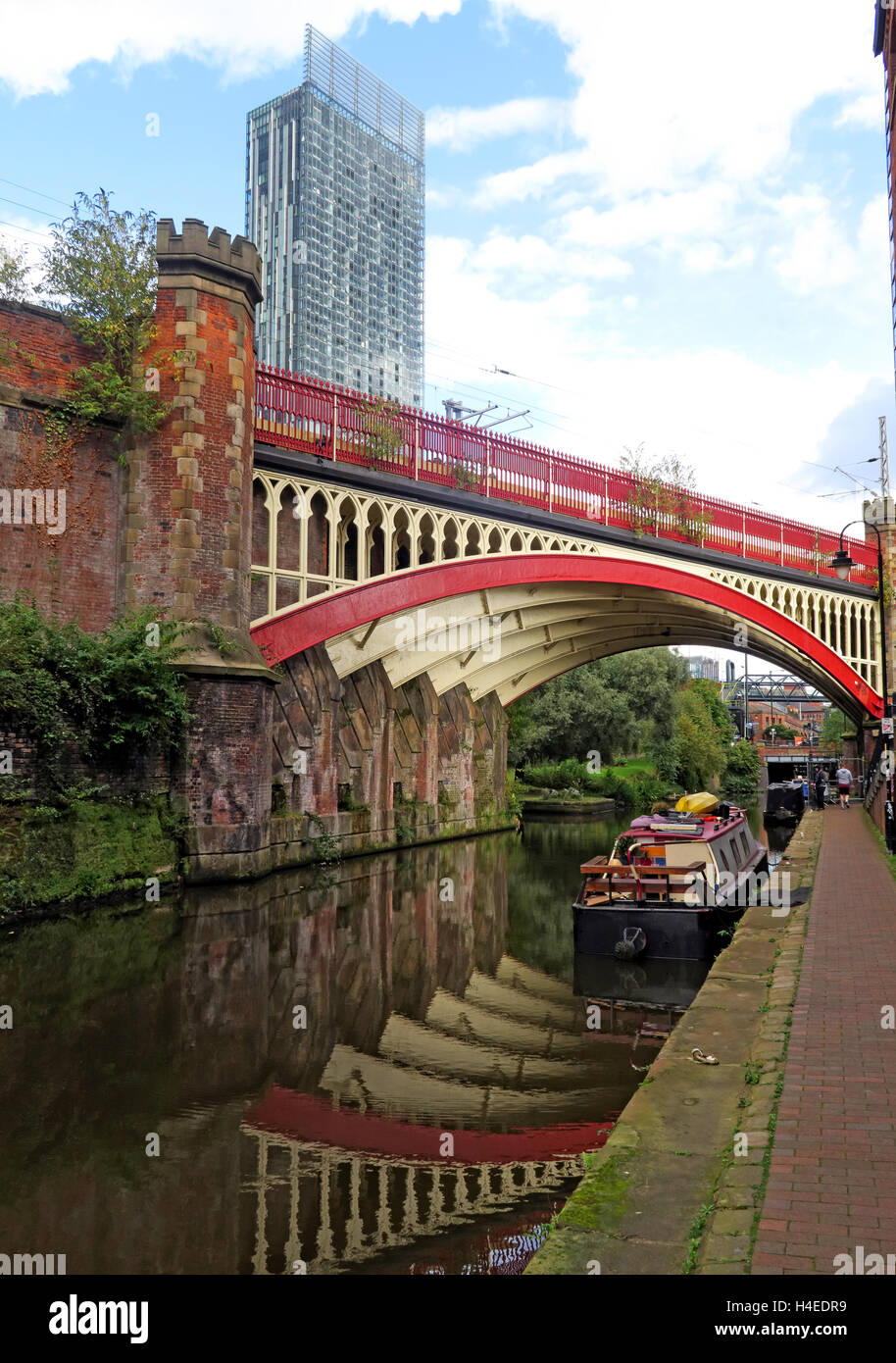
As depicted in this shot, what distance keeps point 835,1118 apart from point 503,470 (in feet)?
59.9

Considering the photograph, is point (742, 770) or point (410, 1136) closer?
point (410, 1136)

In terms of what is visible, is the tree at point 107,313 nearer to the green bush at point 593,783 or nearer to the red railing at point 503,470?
the red railing at point 503,470

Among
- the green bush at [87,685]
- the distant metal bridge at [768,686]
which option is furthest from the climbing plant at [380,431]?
the distant metal bridge at [768,686]

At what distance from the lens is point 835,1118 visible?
479 centimetres

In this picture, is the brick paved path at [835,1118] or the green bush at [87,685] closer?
the brick paved path at [835,1118]

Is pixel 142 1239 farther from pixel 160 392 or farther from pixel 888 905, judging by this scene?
pixel 160 392

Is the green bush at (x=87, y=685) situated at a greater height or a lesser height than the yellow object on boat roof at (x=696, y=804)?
greater

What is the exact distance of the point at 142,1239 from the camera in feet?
14.7

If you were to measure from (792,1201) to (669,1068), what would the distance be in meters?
2.38

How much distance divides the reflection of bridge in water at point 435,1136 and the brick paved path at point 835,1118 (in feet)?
4.09

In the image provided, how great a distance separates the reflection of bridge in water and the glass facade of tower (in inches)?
3821

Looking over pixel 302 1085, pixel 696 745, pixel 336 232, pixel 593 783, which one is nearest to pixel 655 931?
pixel 302 1085

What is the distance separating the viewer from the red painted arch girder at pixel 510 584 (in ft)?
56.6

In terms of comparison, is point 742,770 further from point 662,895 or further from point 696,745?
point 662,895
